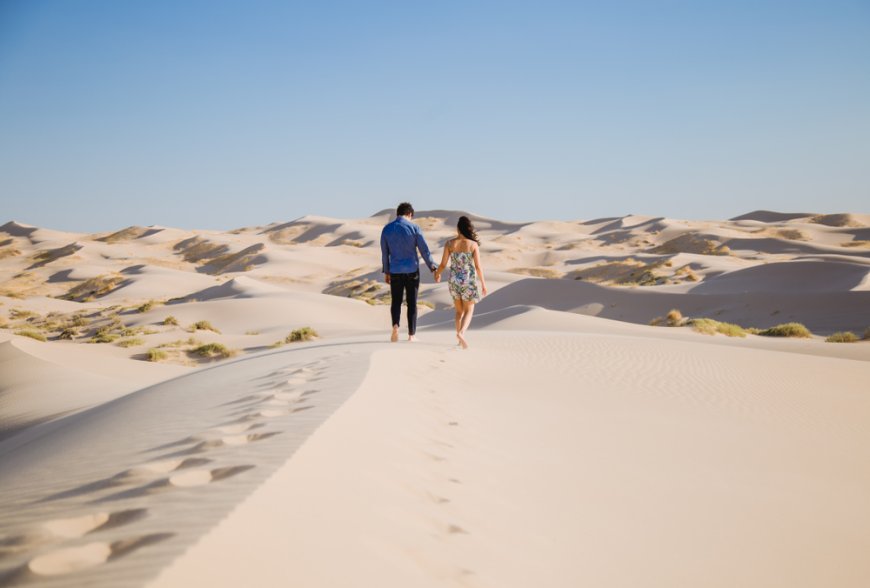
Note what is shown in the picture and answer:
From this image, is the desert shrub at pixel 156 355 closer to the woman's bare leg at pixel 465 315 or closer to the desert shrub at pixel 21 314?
the woman's bare leg at pixel 465 315

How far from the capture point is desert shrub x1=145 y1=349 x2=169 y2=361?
519 inches

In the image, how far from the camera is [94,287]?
3516 cm

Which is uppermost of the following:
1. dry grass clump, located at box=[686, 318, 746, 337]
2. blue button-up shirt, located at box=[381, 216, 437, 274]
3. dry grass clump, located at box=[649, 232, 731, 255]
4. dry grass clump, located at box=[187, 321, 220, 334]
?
dry grass clump, located at box=[649, 232, 731, 255]

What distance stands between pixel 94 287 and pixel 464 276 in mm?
34293

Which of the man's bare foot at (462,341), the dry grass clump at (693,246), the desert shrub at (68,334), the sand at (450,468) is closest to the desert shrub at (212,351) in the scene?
the sand at (450,468)

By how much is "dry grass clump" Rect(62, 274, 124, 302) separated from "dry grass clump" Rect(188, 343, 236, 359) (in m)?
21.7

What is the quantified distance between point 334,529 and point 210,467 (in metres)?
0.85

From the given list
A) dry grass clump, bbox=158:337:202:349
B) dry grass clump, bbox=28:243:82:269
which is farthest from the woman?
dry grass clump, bbox=28:243:82:269

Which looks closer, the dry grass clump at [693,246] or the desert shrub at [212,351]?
the desert shrub at [212,351]

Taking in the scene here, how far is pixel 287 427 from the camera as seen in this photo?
130 inches

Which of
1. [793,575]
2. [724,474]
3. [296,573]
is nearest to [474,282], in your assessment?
[724,474]

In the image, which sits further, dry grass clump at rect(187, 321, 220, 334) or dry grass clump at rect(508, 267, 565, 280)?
dry grass clump at rect(508, 267, 565, 280)

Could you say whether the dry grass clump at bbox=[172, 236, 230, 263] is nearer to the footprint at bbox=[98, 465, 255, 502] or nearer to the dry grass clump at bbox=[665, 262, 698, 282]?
the dry grass clump at bbox=[665, 262, 698, 282]

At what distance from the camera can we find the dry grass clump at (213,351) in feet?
44.3
